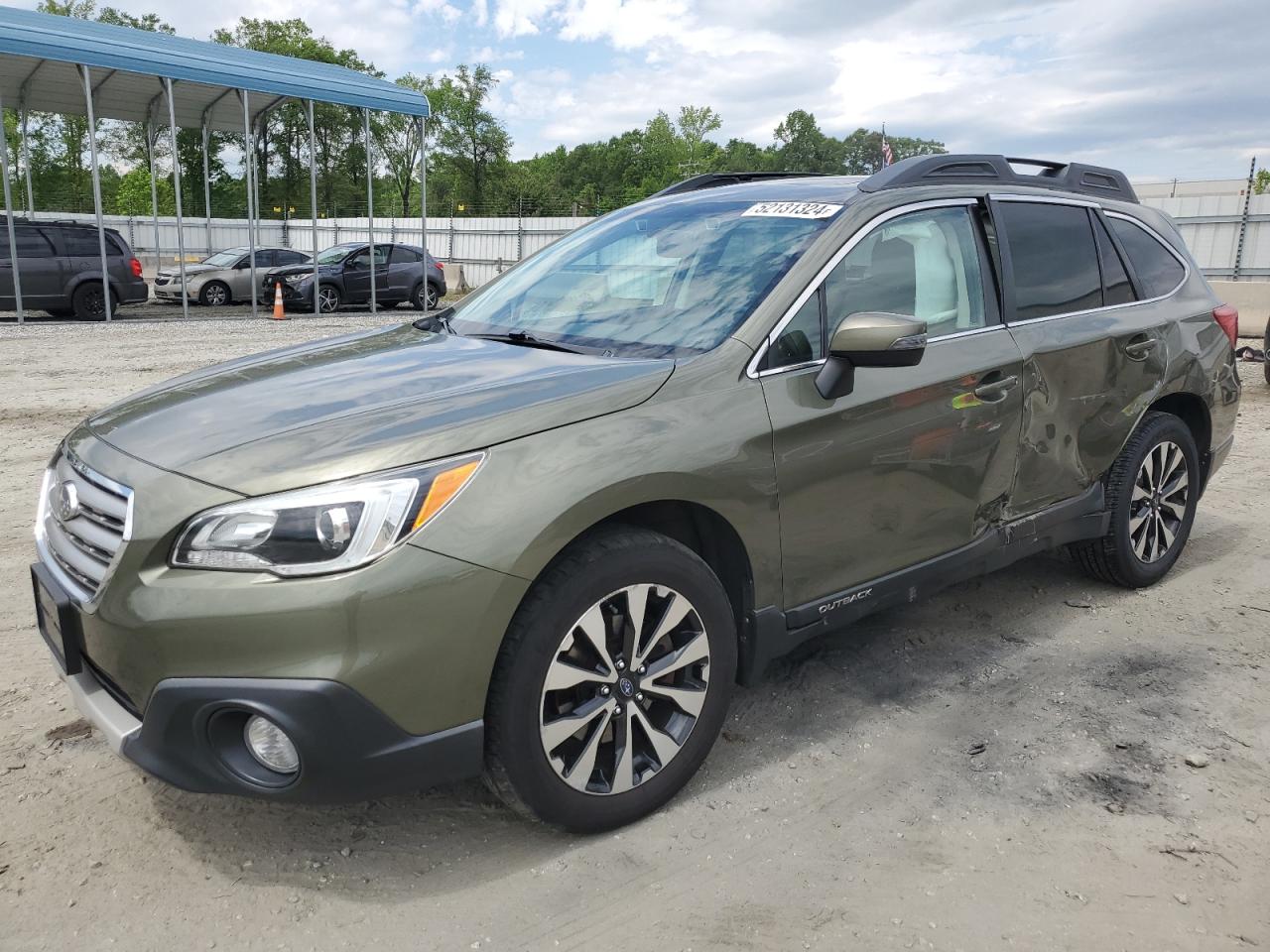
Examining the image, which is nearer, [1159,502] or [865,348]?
[865,348]

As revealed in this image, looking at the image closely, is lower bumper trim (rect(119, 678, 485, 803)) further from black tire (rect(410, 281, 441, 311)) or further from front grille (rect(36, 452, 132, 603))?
black tire (rect(410, 281, 441, 311))

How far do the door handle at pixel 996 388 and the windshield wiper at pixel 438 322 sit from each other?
72.8 inches

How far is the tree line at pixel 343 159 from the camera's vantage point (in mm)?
49219

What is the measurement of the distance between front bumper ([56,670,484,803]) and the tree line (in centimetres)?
3695

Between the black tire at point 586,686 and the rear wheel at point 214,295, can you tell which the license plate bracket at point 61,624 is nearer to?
the black tire at point 586,686

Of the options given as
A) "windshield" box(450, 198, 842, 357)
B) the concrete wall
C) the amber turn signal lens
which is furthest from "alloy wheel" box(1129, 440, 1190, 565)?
the concrete wall

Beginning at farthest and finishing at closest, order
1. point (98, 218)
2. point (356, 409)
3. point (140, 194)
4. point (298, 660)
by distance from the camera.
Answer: point (140, 194), point (98, 218), point (356, 409), point (298, 660)

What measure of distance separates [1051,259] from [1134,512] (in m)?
1.23

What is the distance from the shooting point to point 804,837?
2768mm

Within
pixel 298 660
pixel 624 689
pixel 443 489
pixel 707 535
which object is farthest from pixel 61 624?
pixel 707 535

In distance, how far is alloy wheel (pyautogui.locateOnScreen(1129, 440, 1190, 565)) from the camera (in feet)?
14.6

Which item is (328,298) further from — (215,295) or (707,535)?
(707,535)

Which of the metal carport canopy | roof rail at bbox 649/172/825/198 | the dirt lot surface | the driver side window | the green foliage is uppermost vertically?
the green foliage

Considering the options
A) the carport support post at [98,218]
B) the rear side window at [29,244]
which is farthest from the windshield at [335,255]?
the rear side window at [29,244]
